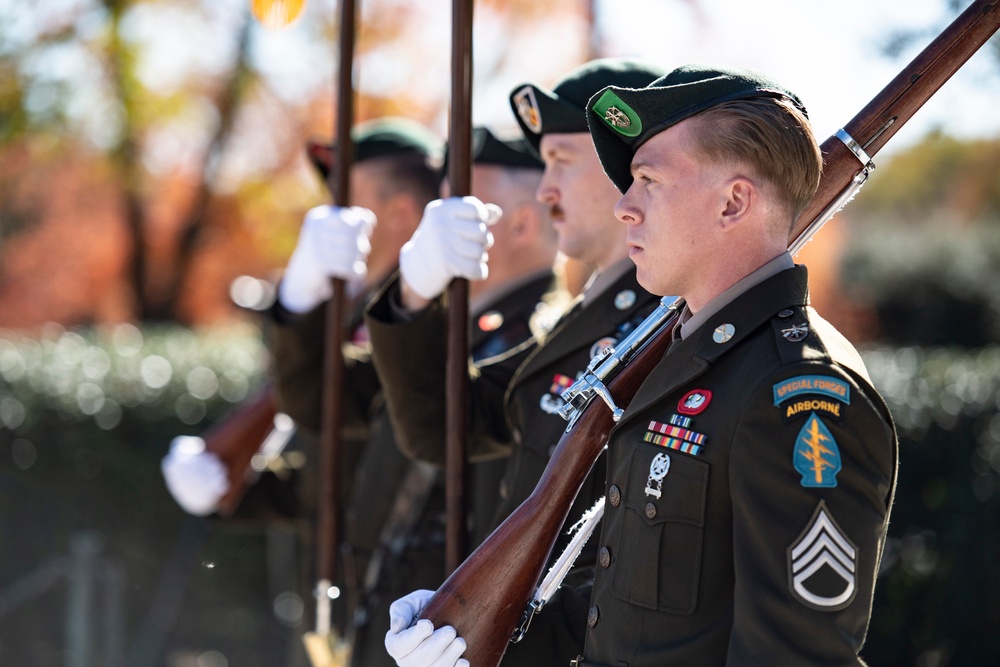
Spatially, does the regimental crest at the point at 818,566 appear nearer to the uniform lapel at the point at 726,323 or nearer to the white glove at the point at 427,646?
the uniform lapel at the point at 726,323

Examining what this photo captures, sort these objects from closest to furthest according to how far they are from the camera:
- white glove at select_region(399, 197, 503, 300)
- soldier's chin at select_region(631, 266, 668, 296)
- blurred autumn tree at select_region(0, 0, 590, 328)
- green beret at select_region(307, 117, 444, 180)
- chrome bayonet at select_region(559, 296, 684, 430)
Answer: soldier's chin at select_region(631, 266, 668, 296) → chrome bayonet at select_region(559, 296, 684, 430) → white glove at select_region(399, 197, 503, 300) → green beret at select_region(307, 117, 444, 180) → blurred autumn tree at select_region(0, 0, 590, 328)

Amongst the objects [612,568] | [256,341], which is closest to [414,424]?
[612,568]

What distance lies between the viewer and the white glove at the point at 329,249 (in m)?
3.76

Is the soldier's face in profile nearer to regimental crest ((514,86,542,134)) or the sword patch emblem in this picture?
regimental crest ((514,86,542,134))

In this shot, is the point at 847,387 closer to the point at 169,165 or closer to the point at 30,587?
the point at 30,587

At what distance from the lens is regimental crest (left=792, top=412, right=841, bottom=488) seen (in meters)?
1.72

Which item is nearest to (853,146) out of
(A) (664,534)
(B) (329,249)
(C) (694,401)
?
(C) (694,401)

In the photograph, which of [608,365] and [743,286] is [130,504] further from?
[743,286]

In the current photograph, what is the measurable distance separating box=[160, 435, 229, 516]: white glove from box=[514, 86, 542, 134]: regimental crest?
85.6 inches

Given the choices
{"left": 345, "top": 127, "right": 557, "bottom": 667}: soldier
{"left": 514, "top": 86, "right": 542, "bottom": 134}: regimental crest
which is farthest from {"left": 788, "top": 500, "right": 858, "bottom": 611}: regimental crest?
{"left": 345, "top": 127, "right": 557, "bottom": 667}: soldier

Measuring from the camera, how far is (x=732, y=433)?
1850 millimetres

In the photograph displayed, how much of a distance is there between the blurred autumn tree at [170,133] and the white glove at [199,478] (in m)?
6.57

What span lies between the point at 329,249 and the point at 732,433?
2146 millimetres

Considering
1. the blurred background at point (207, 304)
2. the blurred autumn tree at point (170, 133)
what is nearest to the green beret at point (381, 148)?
the blurred background at point (207, 304)
